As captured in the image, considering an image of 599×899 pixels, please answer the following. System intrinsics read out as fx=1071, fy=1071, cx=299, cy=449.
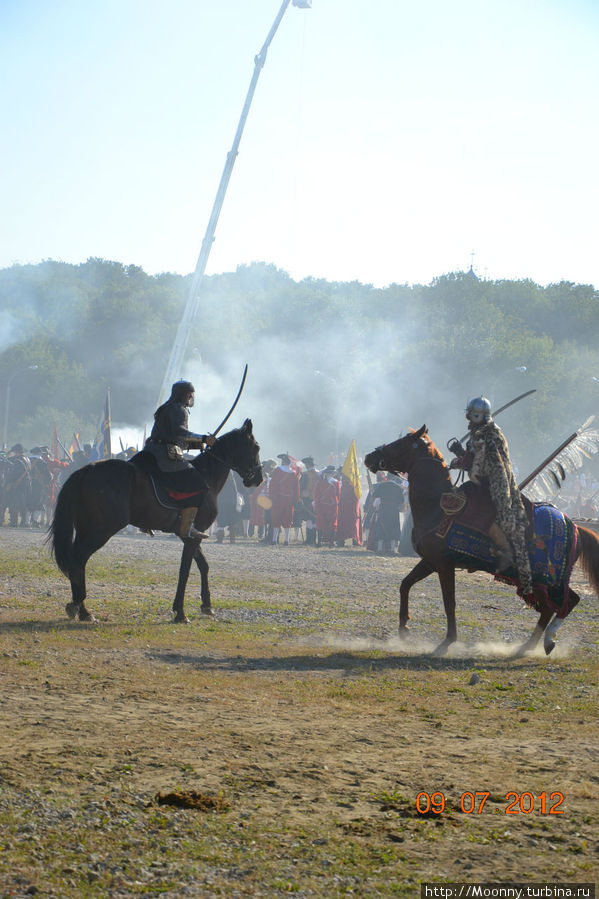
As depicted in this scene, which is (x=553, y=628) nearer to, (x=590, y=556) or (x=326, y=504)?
(x=590, y=556)

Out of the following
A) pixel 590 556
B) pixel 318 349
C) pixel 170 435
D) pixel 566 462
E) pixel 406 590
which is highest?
pixel 318 349

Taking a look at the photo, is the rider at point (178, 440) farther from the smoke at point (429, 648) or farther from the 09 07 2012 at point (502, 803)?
the 09 07 2012 at point (502, 803)

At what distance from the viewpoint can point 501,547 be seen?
34.8 ft

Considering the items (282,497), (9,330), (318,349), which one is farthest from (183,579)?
(9,330)

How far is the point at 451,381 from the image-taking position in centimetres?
7619

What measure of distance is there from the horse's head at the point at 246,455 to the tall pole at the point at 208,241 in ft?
93.3

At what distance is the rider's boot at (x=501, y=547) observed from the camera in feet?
34.7

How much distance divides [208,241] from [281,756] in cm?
4035

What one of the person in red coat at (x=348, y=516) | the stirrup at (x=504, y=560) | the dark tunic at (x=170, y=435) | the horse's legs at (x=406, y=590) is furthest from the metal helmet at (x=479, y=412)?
the person in red coat at (x=348, y=516)

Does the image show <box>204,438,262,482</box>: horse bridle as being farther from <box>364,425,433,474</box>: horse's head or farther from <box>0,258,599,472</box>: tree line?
<box>0,258,599,472</box>: tree line

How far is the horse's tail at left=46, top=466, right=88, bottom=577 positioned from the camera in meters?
11.6

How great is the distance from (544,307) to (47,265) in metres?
45.8

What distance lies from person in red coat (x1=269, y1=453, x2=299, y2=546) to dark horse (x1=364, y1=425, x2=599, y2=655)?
19483mm

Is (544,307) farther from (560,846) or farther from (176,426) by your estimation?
(560,846)
